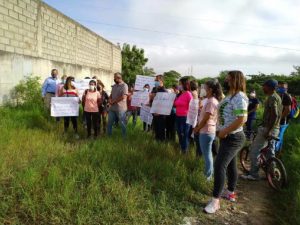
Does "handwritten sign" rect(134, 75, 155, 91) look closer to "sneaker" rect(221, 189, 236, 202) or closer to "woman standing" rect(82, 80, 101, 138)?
"woman standing" rect(82, 80, 101, 138)

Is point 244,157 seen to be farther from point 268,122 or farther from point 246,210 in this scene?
point 246,210

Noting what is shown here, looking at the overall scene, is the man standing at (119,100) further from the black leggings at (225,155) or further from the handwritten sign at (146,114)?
the black leggings at (225,155)

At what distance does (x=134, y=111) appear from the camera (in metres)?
10.7

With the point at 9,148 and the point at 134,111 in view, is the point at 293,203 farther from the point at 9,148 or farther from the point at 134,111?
the point at 134,111

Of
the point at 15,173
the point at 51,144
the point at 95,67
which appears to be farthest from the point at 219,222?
the point at 95,67

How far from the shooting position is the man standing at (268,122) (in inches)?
212

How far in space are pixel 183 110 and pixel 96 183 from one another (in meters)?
2.90

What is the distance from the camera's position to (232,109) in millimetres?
4074

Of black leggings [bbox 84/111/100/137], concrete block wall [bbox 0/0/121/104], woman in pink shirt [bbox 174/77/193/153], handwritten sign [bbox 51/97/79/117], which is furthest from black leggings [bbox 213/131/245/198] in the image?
concrete block wall [bbox 0/0/121/104]

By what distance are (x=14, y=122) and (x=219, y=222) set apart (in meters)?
5.71

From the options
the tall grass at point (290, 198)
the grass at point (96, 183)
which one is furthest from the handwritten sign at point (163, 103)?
the tall grass at point (290, 198)

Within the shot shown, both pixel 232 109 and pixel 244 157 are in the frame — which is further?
pixel 244 157

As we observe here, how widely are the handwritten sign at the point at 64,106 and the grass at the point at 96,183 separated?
4.65ft

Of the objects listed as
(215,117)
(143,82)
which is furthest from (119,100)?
(215,117)
